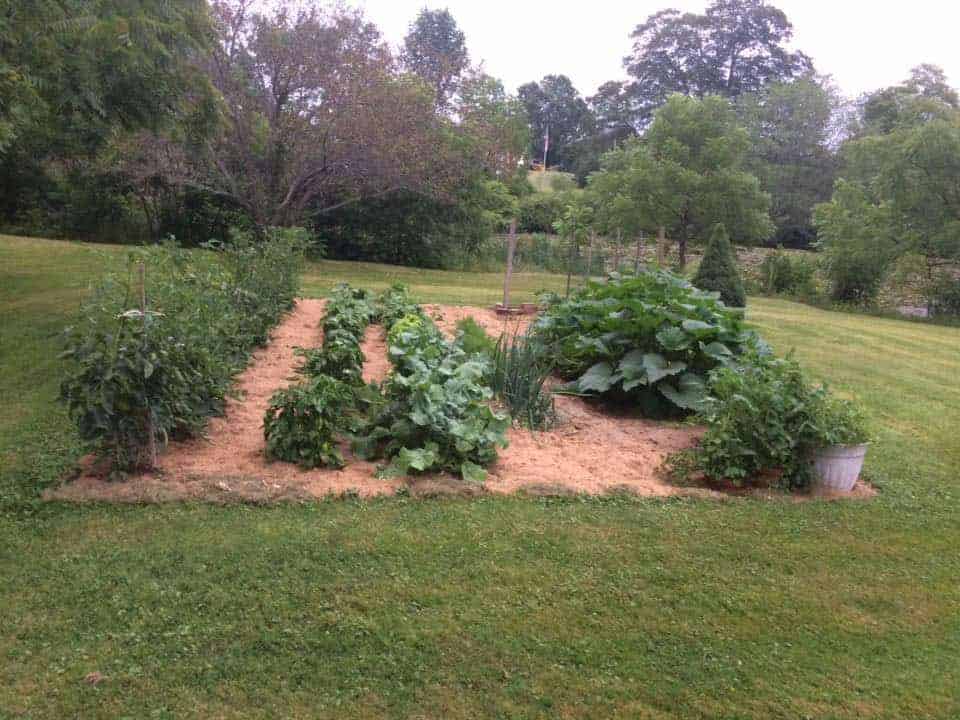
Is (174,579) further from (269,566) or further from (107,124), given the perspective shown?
(107,124)

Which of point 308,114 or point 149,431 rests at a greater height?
point 308,114

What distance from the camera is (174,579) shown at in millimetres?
3309

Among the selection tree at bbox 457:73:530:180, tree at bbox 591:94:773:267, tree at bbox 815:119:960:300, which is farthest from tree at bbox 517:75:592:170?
tree at bbox 815:119:960:300

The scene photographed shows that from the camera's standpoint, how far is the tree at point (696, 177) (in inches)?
870

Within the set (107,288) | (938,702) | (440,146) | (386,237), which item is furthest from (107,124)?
(386,237)

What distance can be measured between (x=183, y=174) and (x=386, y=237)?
700 centimetres

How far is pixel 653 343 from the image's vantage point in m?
6.40

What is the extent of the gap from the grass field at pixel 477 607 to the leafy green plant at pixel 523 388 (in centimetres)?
146

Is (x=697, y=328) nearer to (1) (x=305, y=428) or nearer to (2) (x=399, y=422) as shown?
(2) (x=399, y=422)

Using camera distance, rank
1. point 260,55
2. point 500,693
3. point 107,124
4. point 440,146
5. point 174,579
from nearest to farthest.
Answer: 1. point 500,693
2. point 174,579
3. point 107,124
4. point 260,55
5. point 440,146

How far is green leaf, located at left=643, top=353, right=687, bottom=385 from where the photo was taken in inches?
236

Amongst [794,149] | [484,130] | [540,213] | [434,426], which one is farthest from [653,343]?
[794,149]

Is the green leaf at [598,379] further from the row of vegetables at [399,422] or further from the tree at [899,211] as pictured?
the tree at [899,211]

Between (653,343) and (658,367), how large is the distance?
0.36m
